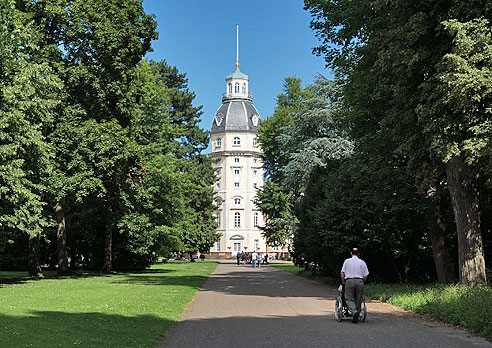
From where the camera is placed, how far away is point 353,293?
40.0 feet

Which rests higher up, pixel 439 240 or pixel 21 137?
Answer: pixel 21 137

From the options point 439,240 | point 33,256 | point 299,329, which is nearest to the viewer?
point 299,329

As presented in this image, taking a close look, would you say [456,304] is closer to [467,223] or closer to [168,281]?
[467,223]

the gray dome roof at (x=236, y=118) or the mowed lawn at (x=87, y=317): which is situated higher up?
the gray dome roof at (x=236, y=118)

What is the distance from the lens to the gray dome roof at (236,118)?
107 meters

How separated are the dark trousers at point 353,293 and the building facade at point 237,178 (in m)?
94.3

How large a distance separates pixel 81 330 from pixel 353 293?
562cm

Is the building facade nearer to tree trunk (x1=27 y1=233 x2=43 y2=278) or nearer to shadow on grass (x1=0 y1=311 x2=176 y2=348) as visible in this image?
tree trunk (x1=27 y1=233 x2=43 y2=278)

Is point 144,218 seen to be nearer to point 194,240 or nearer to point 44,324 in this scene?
point 44,324

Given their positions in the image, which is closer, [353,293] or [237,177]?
[353,293]

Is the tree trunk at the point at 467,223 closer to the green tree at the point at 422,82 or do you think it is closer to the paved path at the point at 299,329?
the green tree at the point at 422,82

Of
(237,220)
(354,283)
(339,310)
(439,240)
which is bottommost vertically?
(339,310)

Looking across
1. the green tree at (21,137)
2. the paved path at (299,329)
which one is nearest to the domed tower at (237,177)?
the green tree at (21,137)

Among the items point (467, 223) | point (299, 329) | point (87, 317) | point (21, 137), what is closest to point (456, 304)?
point (467, 223)
